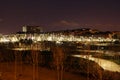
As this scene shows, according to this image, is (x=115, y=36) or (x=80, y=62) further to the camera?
(x=115, y=36)

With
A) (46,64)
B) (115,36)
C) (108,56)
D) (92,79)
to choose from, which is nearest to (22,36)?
(115,36)

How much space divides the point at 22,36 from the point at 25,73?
6547cm

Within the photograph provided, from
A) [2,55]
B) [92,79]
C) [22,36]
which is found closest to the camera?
[92,79]

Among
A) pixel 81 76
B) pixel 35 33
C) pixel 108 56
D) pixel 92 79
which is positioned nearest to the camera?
pixel 92 79

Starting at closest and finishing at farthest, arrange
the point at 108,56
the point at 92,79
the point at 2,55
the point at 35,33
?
the point at 92,79, the point at 2,55, the point at 108,56, the point at 35,33

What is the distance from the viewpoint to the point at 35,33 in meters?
83.7

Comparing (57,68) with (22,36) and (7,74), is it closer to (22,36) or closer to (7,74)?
(7,74)

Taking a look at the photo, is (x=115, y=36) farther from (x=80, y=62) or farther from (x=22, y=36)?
(x=80, y=62)

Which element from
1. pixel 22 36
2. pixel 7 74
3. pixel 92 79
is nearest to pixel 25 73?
pixel 7 74

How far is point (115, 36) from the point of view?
258ft

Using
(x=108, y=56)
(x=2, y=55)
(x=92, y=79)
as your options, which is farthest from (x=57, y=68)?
(x=108, y=56)

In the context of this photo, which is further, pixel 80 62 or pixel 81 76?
pixel 80 62

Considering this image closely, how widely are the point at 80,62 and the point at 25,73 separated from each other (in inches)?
170

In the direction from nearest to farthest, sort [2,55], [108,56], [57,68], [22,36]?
[57,68] < [2,55] < [108,56] < [22,36]
